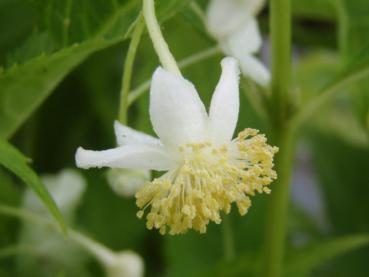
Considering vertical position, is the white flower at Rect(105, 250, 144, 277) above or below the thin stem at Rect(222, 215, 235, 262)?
below

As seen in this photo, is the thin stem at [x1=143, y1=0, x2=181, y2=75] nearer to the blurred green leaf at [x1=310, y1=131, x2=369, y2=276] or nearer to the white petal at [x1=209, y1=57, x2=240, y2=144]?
the white petal at [x1=209, y1=57, x2=240, y2=144]

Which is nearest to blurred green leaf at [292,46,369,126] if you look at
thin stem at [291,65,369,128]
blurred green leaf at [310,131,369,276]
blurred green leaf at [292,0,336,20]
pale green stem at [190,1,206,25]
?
thin stem at [291,65,369,128]

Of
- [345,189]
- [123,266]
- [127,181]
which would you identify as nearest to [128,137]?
[127,181]

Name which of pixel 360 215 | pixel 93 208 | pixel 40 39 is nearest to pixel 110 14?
pixel 40 39

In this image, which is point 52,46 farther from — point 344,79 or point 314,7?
point 314,7

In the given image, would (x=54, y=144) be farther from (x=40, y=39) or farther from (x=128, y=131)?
(x=128, y=131)

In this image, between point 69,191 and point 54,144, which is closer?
point 69,191

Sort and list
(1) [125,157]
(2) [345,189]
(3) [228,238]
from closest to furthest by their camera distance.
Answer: (1) [125,157], (3) [228,238], (2) [345,189]
